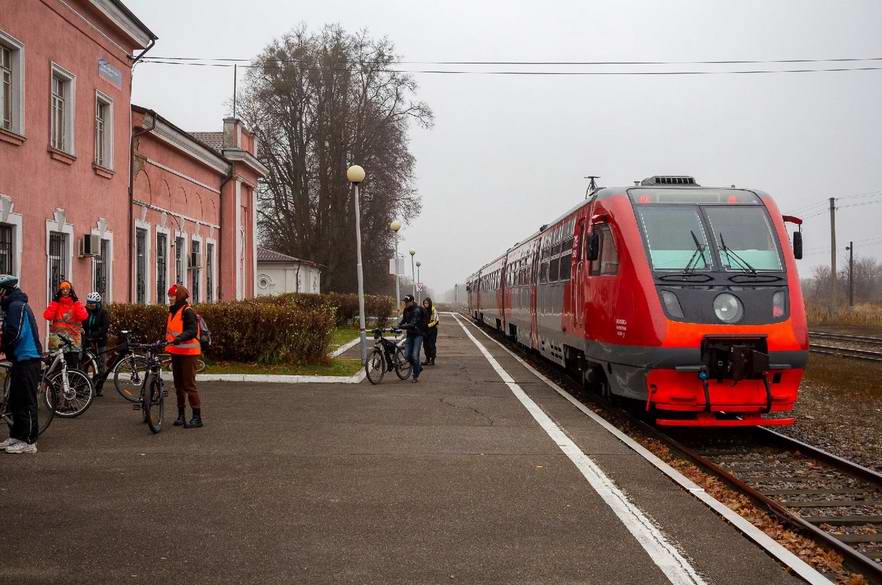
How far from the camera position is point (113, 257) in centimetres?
2003

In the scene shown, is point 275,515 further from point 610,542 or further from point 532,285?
point 532,285

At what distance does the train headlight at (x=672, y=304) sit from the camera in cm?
970

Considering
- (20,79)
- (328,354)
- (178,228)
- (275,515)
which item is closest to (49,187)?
(20,79)

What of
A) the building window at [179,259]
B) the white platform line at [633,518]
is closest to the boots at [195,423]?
the white platform line at [633,518]

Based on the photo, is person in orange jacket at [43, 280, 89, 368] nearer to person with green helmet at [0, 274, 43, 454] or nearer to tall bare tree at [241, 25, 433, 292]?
person with green helmet at [0, 274, 43, 454]

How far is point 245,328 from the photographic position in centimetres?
1648

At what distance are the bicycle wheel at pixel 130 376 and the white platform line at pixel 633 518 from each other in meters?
5.87

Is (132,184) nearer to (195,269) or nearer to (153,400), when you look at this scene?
(195,269)

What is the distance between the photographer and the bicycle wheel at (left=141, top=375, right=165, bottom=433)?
30.8 ft

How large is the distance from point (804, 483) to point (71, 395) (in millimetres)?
8375

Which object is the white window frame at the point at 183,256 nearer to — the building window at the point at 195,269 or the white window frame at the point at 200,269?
the building window at the point at 195,269

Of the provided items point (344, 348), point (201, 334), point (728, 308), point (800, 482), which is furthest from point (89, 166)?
point (800, 482)

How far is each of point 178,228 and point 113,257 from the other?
5690mm

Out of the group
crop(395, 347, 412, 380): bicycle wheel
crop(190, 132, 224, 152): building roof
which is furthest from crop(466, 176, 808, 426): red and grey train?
crop(190, 132, 224, 152): building roof
